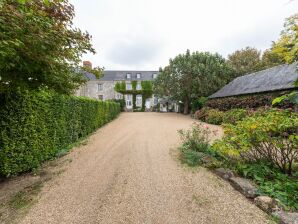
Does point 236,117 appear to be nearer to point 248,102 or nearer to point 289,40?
point 248,102

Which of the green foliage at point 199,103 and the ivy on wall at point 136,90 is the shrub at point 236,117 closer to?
the green foliage at point 199,103

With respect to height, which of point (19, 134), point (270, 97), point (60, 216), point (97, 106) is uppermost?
point (270, 97)

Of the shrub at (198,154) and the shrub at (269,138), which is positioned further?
the shrub at (198,154)

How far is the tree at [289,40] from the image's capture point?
2854 millimetres

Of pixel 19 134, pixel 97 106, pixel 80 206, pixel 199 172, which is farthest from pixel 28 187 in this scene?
pixel 97 106

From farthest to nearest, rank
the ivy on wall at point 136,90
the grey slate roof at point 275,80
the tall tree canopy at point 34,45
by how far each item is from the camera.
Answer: the ivy on wall at point 136,90
the grey slate roof at point 275,80
the tall tree canopy at point 34,45

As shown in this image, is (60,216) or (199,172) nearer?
(60,216)

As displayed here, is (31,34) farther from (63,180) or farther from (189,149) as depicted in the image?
(189,149)

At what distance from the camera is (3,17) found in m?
2.18

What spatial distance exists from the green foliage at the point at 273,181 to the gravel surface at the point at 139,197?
1.68 feet

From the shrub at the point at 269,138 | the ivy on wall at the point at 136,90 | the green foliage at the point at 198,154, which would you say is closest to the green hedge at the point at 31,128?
the green foliage at the point at 198,154

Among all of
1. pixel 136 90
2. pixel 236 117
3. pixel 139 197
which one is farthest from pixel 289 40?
pixel 136 90

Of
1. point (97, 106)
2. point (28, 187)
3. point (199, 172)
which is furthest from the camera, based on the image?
point (97, 106)

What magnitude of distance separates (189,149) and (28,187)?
15.2ft
